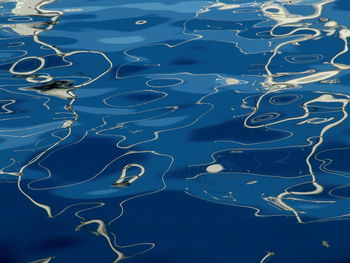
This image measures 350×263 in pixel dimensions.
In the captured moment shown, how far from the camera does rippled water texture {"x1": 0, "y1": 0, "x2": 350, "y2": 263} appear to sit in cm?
184

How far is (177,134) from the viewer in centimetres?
248

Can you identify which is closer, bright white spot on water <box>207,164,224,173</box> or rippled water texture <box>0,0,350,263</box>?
rippled water texture <box>0,0,350,263</box>

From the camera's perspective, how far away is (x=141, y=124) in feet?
8.39

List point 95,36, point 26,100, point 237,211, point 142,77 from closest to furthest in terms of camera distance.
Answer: point 237,211 → point 26,100 → point 142,77 → point 95,36

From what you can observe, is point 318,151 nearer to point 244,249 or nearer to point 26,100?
point 244,249

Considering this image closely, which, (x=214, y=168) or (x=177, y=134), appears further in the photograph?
(x=177, y=134)

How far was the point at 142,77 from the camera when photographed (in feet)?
9.87

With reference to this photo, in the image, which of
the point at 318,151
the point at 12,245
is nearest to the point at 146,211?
the point at 12,245

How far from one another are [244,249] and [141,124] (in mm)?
897

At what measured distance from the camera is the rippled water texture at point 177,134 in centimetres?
184

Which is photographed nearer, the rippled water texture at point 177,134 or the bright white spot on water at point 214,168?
the rippled water texture at point 177,134

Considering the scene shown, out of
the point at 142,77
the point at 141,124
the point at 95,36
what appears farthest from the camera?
the point at 95,36

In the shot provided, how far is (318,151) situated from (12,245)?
39.2 inches

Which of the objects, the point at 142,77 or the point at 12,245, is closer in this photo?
the point at 12,245
